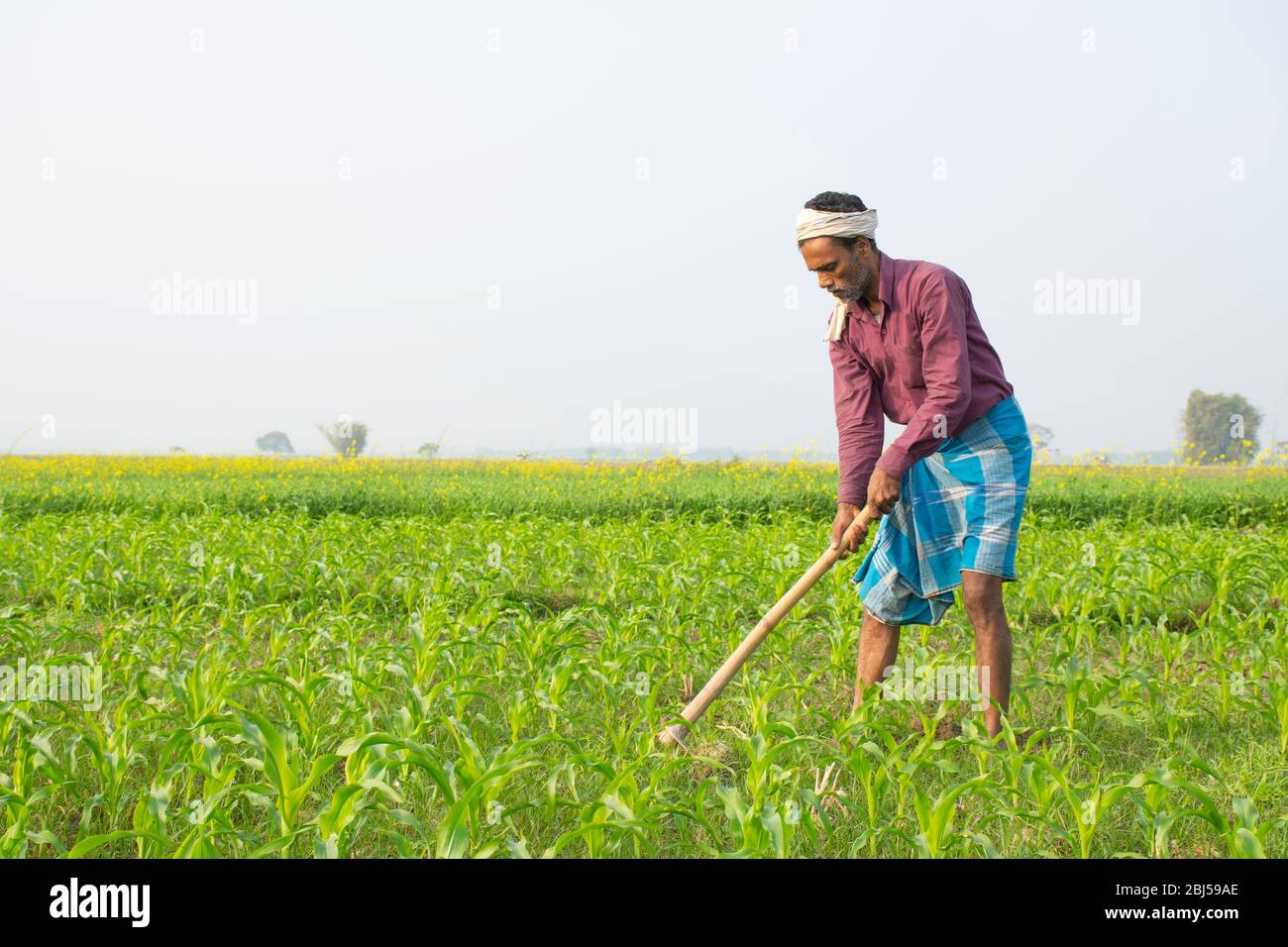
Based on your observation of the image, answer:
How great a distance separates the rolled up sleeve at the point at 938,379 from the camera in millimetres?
3311

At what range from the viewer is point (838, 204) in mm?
3365

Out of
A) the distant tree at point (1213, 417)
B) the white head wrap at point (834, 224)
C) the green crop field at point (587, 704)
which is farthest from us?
the distant tree at point (1213, 417)

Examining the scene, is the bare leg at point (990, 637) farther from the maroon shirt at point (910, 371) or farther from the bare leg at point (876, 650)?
the maroon shirt at point (910, 371)

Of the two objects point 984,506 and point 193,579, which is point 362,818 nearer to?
point 984,506

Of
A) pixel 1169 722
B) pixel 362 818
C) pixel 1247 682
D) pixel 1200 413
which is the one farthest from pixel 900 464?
pixel 1200 413

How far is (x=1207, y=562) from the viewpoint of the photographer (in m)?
6.16

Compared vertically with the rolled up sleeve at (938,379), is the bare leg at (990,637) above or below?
below

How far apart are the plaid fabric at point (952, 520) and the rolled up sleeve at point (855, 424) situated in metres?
0.17

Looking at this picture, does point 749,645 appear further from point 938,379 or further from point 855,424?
point 938,379

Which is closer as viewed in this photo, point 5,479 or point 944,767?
point 944,767

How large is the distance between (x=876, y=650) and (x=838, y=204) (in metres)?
1.79

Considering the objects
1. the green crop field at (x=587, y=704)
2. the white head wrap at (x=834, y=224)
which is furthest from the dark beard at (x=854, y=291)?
the green crop field at (x=587, y=704)

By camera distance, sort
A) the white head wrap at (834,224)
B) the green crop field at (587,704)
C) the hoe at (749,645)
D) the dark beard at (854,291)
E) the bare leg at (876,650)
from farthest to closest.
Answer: the bare leg at (876,650) < the dark beard at (854,291) < the white head wrap at (834,224) < the hoe at (749,645) < the green crop field at (587,704)
